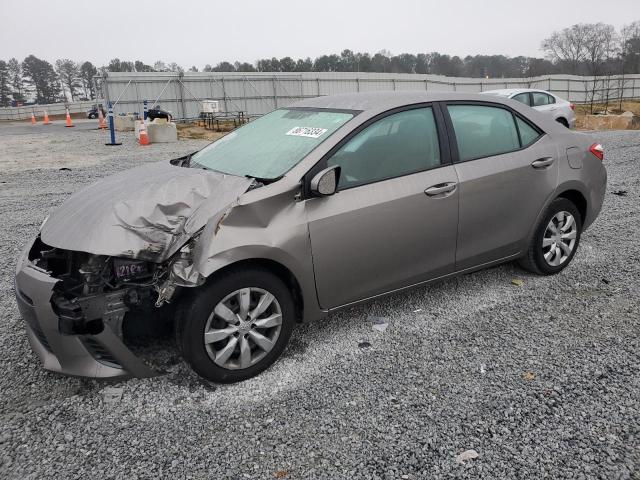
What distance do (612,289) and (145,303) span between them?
373cm

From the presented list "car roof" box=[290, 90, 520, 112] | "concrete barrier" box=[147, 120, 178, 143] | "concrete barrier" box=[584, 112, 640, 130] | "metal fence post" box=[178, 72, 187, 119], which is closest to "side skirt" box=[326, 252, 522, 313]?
"car roof" box=[290, 90, 520, 112]

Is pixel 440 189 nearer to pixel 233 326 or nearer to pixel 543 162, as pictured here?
pixel 543 162

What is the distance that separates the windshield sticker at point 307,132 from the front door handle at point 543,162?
1.85 meters

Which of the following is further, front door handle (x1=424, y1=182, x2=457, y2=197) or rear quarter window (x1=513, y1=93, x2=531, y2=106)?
rear quarter window (x1=513, y1=93, x2=531, y2=106)

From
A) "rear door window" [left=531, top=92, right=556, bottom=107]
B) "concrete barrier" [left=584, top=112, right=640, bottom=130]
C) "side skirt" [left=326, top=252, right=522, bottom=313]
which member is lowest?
"side skirt" [left=326, top=252, right=522, bottom=313]

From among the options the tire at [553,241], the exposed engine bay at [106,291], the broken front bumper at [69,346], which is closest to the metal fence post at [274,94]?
the tire at [553,241]

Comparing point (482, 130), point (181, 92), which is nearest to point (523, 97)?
point (482, 130)

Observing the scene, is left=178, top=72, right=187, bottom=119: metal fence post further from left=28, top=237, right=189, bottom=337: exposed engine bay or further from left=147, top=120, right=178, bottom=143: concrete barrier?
left=28, top=237, right=189, bottom=337: exposed engine bay

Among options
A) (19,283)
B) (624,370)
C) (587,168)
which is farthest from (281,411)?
(587,168)

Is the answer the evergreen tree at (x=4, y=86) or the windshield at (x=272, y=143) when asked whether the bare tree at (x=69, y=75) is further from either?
the windshield at (x=272, y=143)

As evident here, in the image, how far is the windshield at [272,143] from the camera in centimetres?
336

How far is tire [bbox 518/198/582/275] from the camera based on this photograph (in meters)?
4.30

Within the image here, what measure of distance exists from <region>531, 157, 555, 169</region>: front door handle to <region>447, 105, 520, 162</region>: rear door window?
20cm

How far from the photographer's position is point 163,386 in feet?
10.1
